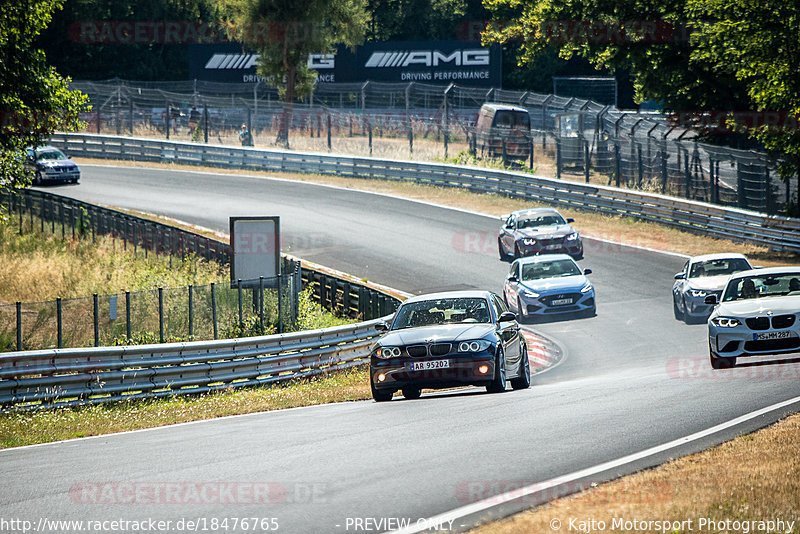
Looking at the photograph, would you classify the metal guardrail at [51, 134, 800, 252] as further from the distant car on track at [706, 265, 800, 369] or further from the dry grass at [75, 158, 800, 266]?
the distant car on track at [706, 265, 800, 369]

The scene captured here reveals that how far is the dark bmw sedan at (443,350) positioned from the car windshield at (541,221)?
14.0 m

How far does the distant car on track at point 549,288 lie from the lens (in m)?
22.7

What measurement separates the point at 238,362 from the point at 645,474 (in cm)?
1109

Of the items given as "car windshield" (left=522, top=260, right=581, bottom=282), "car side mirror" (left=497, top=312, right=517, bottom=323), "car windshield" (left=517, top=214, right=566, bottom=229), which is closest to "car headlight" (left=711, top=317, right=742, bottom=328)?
"car side mirror" (left=497, top=312, right=517, bottom=323)

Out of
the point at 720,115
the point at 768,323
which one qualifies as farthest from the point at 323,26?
the point at 768,323

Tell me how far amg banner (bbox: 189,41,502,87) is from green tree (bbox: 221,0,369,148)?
68.6 inches

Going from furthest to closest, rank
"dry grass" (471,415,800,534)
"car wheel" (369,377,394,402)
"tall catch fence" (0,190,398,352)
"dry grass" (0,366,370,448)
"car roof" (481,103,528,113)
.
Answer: "car roof" (481,103,528,113) < "tall catch fence" (0,190,398,352) < "car wheel" (369,377,394,402) < "dry grass" (0,366,370,448) < "dry grass" (471,415,800,534)

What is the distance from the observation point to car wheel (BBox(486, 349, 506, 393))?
13.7m

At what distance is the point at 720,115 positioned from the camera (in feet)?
123

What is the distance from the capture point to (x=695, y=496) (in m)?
7.68

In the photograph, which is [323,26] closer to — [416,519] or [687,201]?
[687,201]

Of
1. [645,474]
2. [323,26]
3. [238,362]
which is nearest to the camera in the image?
[645,474]

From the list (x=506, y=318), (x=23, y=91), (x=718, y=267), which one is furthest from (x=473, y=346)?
(x=23, y=91)

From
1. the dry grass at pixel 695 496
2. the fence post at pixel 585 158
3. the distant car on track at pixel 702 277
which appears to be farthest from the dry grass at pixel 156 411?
the fence post at pixel 585 158
